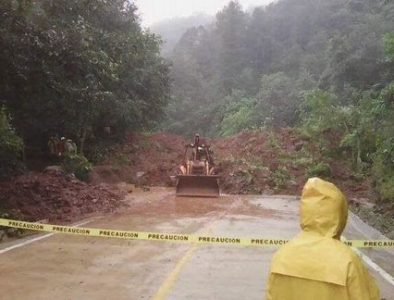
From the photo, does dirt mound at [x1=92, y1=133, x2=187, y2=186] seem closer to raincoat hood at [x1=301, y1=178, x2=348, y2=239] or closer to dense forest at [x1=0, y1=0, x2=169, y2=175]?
dense forest at [x1=0, y1=0, x2=169, y2=175]

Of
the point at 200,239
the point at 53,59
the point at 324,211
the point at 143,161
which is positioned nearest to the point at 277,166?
the point at 143,161

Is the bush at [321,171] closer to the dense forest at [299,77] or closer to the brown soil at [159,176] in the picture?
the brown soil at [159,176]

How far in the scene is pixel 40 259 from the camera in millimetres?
9055

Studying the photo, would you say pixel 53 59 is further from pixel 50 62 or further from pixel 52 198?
pixel 52 198

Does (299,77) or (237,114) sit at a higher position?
(299,77)

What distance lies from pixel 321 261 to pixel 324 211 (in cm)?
24

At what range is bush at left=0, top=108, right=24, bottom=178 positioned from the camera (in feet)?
47.9

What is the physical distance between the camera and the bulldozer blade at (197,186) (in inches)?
796

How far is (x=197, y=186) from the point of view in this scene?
20438mm

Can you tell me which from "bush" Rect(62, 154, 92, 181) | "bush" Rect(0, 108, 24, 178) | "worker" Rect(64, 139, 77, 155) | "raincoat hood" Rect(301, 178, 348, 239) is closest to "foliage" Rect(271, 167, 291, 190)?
"bush" Rect(62, 154, 92, 181)

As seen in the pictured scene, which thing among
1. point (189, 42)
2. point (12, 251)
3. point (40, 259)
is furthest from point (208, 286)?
point (189, 42)

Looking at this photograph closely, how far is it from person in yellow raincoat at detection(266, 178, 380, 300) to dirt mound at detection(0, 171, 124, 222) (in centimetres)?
1044

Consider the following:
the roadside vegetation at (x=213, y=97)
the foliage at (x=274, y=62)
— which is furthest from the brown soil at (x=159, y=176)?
the foliage at (x=274, y=62)

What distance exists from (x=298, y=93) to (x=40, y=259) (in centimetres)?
3998
